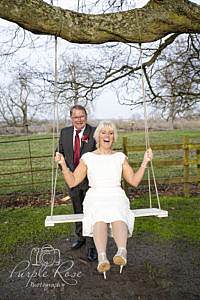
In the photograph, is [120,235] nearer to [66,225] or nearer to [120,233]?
[120,233]

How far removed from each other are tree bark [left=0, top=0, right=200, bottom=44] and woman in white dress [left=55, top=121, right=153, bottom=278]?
101 centimetres

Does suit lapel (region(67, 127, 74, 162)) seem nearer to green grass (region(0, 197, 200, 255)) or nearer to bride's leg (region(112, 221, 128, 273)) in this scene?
bride's leg (region(112, 221, 128, 273))

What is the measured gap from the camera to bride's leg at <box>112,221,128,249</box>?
2789 millimetres

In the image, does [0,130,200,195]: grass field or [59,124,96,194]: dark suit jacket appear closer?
[59,124,96,194]: dark suit jacket

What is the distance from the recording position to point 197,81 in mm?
7219

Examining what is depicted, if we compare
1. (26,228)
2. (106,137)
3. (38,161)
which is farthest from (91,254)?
(38,161)

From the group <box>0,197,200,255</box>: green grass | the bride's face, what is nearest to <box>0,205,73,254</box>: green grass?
<box>0,197,200,255</box>: green grass

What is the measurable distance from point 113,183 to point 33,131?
10.4 metres

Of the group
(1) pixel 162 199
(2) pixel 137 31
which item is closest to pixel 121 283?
(2) pixel 137 31

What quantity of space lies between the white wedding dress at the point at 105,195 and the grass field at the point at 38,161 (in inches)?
162

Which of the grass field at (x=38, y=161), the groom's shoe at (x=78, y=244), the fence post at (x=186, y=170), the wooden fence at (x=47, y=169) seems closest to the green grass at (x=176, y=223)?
the fence post at (x=186, y=170)

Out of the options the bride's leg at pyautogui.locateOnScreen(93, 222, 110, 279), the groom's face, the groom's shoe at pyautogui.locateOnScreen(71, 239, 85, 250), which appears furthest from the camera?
the groom's shoe at pyautogui.locateOnScreen(71, 239, 85, 250)

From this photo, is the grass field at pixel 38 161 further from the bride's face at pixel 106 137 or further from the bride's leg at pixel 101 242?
the bride's leg at pixel 101 242

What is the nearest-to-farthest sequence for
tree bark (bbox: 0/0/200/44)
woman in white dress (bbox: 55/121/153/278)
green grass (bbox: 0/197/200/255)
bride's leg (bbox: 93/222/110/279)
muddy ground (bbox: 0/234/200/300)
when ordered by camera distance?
bride's leg (bbox: 93/222/110/279)
woman in white dress (bbox: 55/121/153/278)
muddy ground (bbox: 0/234/200/300)
tree bark (bbox: 0/0/200/44)
green grass (bbox: 0/197/200/255)
